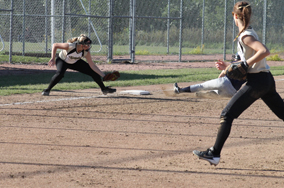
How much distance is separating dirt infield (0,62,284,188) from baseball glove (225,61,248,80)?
1.06 metres

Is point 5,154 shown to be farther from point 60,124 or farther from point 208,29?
point 208,29

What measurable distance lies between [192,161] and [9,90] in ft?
22.4

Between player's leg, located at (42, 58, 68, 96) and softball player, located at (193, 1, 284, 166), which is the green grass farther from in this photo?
softball player, located at (193, 1, 284, 166)

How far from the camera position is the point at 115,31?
24.0m

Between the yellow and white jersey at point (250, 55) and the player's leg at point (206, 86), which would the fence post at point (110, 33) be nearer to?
the player's leg at point (206, 86)

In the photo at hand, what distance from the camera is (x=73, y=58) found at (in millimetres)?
10305

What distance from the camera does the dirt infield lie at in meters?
4.70

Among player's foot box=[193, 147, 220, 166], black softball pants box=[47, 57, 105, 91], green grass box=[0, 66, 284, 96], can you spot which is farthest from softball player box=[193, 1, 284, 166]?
green grass box=[0, 66, 284, 96]

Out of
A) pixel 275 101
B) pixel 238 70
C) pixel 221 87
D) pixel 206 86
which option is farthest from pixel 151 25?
pixel 238 70

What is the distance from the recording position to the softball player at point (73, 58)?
9828 millimetres

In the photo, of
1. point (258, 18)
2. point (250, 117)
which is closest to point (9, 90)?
point (250, 117)

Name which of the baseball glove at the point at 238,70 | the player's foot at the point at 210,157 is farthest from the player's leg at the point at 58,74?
the baseball glove at the point at 238,70

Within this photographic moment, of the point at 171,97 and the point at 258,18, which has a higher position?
the point at 258,18

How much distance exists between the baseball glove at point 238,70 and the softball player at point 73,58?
5134 millimetres
